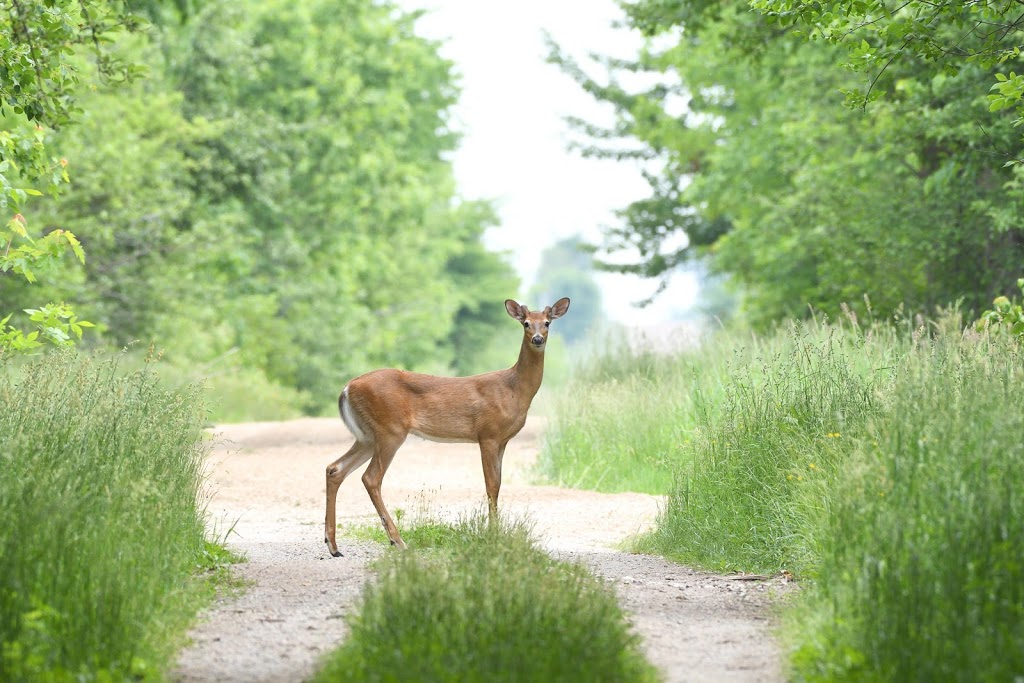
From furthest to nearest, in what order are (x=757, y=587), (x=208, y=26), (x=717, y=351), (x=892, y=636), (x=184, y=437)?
(x=208, y=26) → (x=717, y=351) → (x=184, y=437) → (x=757, y=587) → (x=892, y=636)

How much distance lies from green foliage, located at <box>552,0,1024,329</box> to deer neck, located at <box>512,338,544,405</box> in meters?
3.12

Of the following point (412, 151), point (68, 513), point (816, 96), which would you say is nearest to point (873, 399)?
point (68, 513)

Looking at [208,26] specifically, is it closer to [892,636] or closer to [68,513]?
[68,513]

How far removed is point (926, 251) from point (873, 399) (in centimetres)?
895

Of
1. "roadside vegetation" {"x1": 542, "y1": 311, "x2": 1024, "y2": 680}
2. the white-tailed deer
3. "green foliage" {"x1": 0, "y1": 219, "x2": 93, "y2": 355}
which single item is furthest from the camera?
the white-tailed deer

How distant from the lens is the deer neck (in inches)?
397

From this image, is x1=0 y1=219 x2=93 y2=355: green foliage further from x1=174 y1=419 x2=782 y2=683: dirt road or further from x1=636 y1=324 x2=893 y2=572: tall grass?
x1=636 y1=324 x2=893 y2=572: tall grass

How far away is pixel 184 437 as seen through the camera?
8930 millimetres

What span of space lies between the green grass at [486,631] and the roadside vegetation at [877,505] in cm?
A: 94

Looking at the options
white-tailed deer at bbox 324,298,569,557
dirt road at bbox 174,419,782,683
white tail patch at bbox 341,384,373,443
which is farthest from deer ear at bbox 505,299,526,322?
dirt road at bbox 174,419,782,683

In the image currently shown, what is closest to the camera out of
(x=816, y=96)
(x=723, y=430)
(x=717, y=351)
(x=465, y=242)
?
(x=723, y=430)

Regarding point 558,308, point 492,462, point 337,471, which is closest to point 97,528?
point 337,471

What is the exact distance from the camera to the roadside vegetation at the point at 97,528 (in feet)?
19.0

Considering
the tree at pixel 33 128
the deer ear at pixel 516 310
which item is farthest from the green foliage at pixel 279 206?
the deer ear at pixel 516 310
